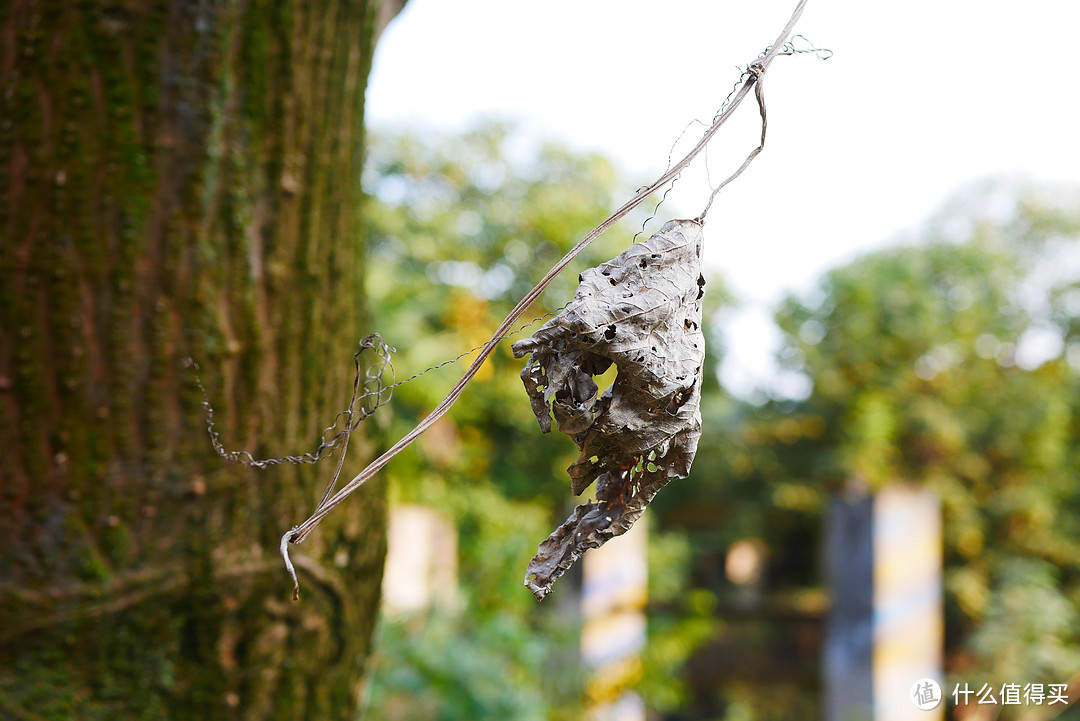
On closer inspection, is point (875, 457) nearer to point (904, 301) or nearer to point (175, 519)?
point (904, 301)

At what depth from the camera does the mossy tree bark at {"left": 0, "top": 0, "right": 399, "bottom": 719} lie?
83 cm

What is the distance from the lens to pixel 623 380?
49cm

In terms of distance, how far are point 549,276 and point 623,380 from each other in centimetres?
11

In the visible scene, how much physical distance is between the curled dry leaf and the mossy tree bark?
0.51m

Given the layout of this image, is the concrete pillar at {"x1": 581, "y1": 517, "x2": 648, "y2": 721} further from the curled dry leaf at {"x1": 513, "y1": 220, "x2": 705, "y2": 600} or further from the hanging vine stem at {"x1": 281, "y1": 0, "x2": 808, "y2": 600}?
the hanging vine stem at {"x1": 281, "y1": 0, "x2": 808, "y2": 600}

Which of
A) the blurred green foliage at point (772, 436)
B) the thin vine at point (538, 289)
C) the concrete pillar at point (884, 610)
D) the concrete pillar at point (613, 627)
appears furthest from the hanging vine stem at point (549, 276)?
the concrete pillar at point (613, 627)

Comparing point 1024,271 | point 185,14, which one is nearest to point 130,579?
point 185,14

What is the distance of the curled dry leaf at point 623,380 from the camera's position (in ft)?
1.53

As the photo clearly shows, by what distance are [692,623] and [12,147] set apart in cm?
421

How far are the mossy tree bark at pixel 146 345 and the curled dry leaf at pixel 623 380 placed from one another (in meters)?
0.51

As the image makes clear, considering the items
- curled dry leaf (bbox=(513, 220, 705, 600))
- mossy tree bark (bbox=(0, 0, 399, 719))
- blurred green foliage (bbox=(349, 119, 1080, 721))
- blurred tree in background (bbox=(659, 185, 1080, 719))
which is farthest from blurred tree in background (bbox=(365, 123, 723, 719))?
curled dry leaf (bbox=(513, 220, 705, 600))

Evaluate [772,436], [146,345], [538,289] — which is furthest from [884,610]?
[538,289]

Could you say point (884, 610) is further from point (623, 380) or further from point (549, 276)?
point (549, 276)

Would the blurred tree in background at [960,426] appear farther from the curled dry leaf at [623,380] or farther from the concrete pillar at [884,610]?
the curled dry leaf at [623,380]
